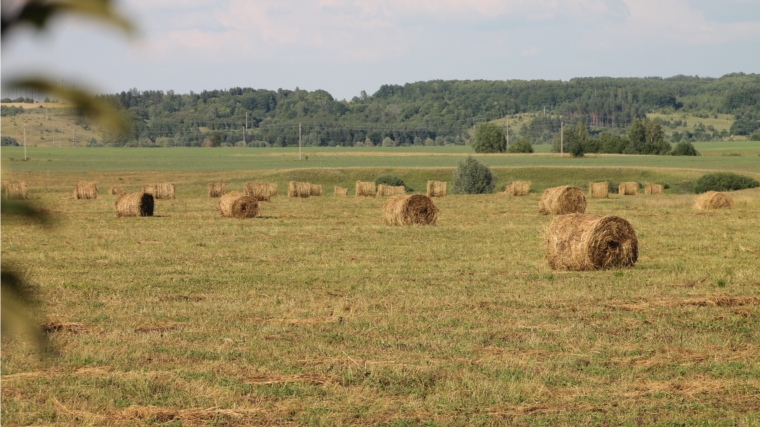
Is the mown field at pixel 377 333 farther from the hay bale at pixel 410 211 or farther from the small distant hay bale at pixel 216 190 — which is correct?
the small distant hay bale at pixel 216 190

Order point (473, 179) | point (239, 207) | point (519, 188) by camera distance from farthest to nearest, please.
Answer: point (473, 179), point (519, 188), point (239, 207)

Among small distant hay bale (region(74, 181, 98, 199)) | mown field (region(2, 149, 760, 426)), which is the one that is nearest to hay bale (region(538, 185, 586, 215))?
mown field (region(2, 149, 760, 426))

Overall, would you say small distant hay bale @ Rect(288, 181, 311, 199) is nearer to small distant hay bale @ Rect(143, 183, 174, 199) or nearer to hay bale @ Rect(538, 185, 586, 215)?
small distant hay bale @ Rect(143, 183, 174, 199)

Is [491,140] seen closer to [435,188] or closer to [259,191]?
[435,188]

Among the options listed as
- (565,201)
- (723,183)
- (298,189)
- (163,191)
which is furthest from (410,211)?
(723,183)

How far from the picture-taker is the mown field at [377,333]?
313 inches

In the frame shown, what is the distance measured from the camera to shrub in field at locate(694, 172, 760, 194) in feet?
206

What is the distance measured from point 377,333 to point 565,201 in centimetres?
2349

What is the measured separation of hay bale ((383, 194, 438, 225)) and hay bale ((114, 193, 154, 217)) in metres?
9.13

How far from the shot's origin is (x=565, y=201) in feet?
111

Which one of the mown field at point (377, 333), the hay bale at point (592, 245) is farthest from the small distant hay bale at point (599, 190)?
the hay bale at point (592, 245)

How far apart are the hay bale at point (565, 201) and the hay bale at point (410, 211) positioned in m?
6.65

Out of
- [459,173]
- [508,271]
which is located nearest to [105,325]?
[508,271]

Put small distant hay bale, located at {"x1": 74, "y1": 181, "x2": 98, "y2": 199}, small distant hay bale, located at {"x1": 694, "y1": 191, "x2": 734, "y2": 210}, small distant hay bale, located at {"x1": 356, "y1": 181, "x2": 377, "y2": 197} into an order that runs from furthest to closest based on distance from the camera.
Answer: small distant hay bale, located at {"x1": 356, "y1": 181, "x2": 377, "y2": 197}
small distant hay bale, located at {"x1": 74, "y1": 181, "x2": 98, "y2": 199}
small distant hay bale, located at {"x1": 694, "y1": 191, "x2": 734, "y2": 210}
